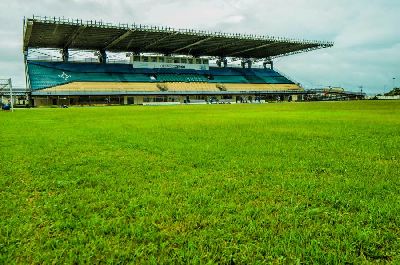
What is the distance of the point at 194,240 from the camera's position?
297cm

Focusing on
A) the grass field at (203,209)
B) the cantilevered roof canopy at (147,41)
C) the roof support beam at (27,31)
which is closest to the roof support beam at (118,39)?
the cantilevered roof canopy at (147,41)

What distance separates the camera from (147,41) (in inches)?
2800

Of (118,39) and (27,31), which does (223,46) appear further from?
(27,31)

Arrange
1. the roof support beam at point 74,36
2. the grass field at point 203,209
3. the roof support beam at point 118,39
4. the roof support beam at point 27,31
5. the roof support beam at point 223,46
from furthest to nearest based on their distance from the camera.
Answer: the roof support beam at point 223,46 → the roof support beam at point 118,39 → the roof support beam at point 74,36 → the roof support beam at point 27,31 → the grass field at point 203,209

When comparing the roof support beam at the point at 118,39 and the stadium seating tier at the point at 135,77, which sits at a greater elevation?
the roof support beam at the point at 118,39

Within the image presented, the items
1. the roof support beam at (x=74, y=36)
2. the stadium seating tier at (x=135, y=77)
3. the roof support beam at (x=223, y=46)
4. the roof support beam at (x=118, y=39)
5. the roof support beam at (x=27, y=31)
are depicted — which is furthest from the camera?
the roof support beam at (x=223, y=46)

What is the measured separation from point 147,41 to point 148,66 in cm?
1135

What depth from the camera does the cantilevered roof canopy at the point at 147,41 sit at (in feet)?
192

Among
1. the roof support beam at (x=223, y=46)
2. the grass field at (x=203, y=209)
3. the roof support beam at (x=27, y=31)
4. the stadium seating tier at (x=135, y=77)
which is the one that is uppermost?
the roof support beam at (x=223, y=46)

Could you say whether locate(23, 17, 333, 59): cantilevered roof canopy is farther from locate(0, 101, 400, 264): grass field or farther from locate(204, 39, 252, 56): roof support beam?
locate(0, 101, 400, 264): grass field

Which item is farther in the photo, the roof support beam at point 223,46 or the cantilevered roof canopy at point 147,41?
the roof support beam at point 223,46

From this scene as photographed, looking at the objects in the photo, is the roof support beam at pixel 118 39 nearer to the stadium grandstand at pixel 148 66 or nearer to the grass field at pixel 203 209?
the stadium grandstand at pixel 148 66

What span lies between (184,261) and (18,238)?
159 centimetres

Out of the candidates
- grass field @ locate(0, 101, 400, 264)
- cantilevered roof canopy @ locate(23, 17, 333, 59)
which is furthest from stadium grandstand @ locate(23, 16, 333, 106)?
grass field @ locate(0, 101, 400, 264)
